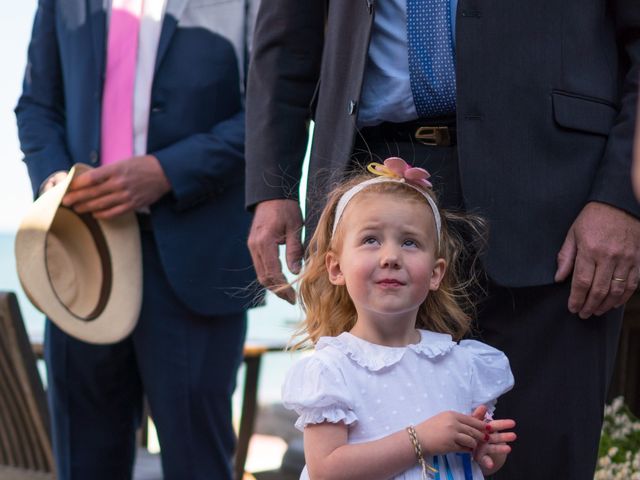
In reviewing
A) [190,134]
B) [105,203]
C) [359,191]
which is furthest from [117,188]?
[359,191]

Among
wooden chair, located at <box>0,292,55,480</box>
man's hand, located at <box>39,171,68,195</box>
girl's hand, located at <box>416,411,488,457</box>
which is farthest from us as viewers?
wooden chair, located at <box>0,292,55,480</box>

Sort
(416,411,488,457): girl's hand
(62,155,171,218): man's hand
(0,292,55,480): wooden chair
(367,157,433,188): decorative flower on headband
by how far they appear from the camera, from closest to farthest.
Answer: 1. (416,411,488,457): girl's hand
2. (367,157,433,188): decorative flower on headband
3. (62,155,171,218): man's hand
4. (0,292,55,480): wooden chair

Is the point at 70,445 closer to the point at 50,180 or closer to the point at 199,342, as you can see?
the point at 199,342

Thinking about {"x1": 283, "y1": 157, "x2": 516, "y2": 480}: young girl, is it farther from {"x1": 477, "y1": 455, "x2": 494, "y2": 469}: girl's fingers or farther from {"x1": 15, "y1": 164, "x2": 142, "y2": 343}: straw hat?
{"x1": 15, "y1": 164, "x2": 142, "y2": 343}: straw hat

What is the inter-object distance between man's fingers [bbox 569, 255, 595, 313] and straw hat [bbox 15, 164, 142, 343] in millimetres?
1395

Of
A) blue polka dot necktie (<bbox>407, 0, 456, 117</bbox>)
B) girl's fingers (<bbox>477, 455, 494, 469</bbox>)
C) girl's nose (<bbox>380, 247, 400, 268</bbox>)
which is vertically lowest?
girl's fingers (<bbox>477, 455, 494, 469</bbox>)

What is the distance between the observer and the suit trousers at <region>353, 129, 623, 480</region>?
92.3 inches

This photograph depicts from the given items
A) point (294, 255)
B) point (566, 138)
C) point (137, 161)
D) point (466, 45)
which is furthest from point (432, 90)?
point (137, 161)

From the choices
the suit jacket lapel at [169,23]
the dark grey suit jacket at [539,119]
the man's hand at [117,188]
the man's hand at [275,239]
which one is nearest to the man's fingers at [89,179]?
the man's hand at [117,188]

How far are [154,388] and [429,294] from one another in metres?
1.28

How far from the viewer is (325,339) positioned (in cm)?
223

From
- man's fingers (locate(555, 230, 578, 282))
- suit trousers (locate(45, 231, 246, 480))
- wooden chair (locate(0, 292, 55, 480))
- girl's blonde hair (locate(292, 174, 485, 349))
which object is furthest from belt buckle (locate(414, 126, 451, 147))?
wooden chair (locate(0, 292, 55, 480))

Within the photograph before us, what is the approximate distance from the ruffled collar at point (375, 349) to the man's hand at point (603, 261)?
0.26 m

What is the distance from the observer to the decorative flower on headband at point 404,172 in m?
2.29
